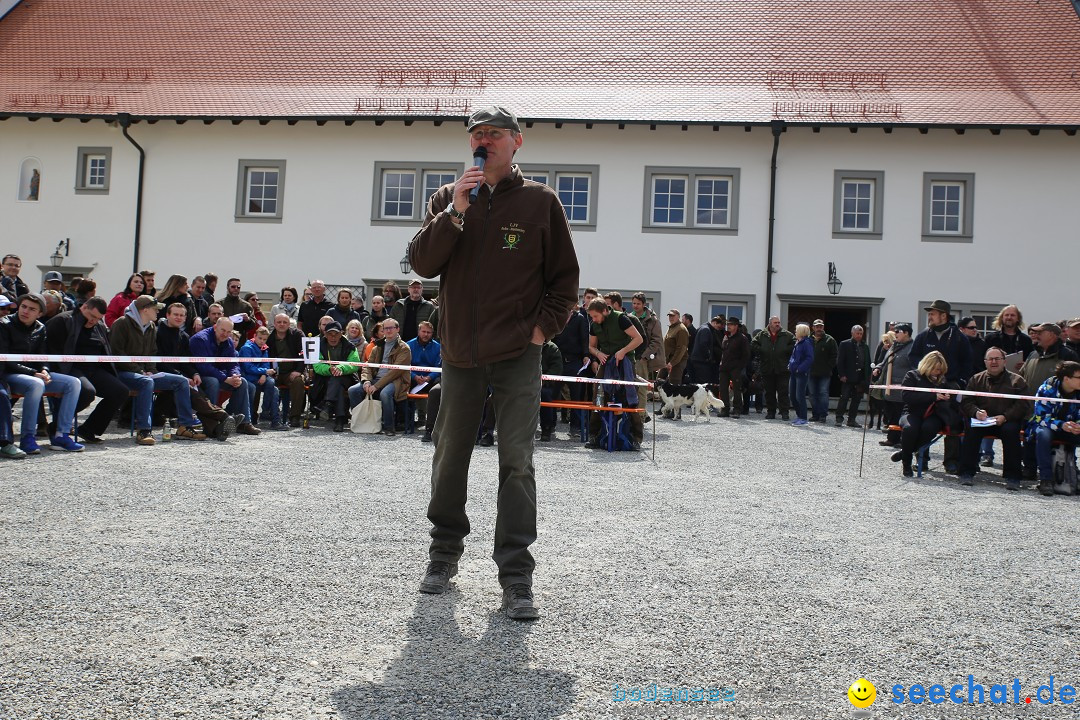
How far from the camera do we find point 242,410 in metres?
12.0

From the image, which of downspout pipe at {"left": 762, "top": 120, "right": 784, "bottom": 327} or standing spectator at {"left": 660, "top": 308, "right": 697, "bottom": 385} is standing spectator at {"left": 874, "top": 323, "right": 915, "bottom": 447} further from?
downspout pipe at {"left": 762, "top": 120, "right": 784, "bottom": 327}

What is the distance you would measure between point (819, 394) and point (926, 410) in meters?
6.64

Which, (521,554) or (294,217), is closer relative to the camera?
(521,554)

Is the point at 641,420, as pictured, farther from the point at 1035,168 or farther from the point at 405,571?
the point at 1035,168

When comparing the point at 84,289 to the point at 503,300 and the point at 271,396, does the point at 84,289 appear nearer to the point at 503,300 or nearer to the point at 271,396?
the point at 271,396

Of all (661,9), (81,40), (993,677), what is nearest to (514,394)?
(993,677)

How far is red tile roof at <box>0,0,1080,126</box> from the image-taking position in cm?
2219

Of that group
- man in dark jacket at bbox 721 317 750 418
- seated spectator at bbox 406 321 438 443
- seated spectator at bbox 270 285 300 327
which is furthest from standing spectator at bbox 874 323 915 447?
seated spectator at bbox 270 285 300 327

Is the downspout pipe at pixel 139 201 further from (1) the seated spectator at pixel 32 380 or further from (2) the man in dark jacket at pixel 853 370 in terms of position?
(2) the man in dark jacket at pixel 853 370

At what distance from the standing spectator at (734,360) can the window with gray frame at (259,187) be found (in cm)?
1167

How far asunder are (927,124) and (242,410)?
15935 millimetres

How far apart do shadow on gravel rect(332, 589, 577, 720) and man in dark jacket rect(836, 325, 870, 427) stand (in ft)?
45.1

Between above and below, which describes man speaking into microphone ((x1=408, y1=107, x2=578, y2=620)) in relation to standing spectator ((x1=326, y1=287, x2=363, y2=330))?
below

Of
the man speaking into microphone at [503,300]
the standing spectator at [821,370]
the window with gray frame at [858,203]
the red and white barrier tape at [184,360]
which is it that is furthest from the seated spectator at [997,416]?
the window with gray frame at [858,203]
